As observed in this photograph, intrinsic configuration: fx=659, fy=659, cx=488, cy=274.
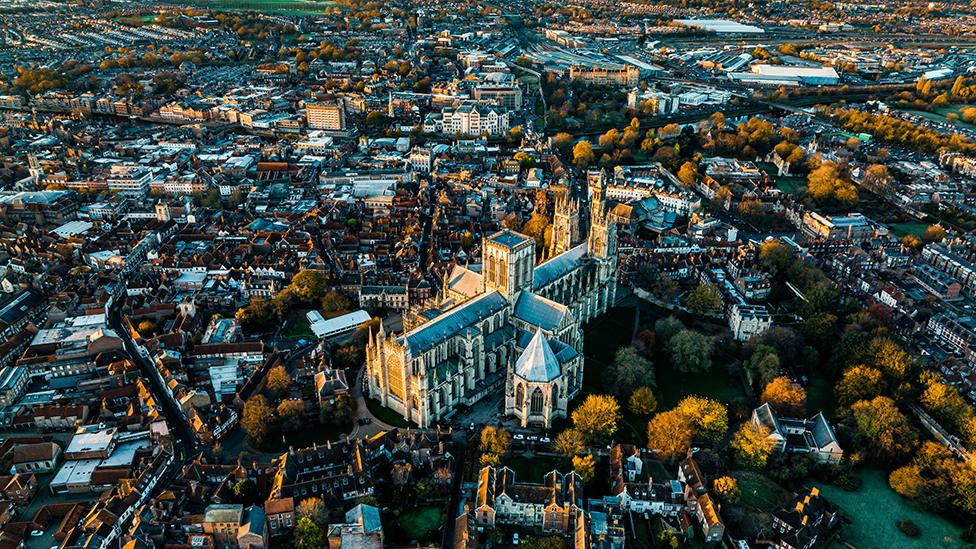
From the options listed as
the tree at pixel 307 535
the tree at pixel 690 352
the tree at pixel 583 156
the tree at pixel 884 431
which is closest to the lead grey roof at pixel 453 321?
the tree at pixel 307 535

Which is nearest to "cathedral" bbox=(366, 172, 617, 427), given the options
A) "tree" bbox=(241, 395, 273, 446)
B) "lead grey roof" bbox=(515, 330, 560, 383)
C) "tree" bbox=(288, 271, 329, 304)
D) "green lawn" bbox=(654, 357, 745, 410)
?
"lead grey roof" bbox=(515, 330, 560, 383)

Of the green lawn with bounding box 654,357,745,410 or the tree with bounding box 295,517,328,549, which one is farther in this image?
the green lawn with bounding box 654,357,745,410

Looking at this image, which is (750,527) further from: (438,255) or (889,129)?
(889,129)

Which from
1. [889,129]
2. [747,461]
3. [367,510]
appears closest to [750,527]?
[747,461]

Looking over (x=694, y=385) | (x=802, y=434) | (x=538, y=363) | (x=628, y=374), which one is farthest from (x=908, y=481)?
(x=538, y=363)

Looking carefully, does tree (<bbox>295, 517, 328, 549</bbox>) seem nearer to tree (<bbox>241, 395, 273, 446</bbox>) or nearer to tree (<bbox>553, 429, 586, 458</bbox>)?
tree (<bbox>241, 395, 273, 446</bbox>)

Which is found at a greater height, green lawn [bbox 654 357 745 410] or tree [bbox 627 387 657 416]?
tree [bbox 627 387 657 416]
